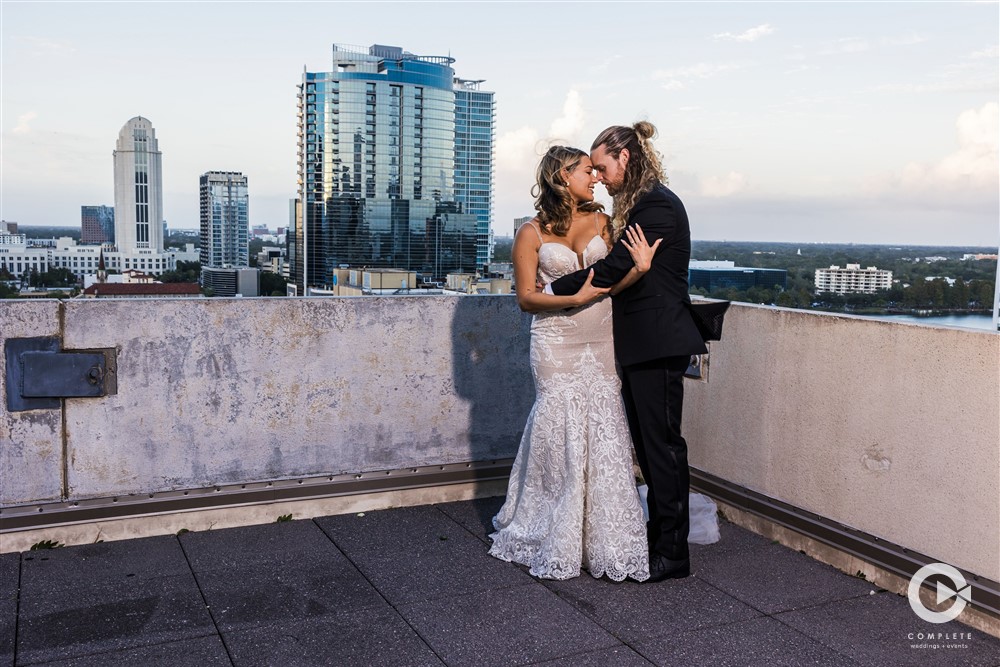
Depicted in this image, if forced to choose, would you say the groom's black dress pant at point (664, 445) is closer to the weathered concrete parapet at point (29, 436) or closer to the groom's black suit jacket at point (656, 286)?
→ the groom's black suit jacket at point (656, 286)

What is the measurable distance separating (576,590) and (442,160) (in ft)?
509

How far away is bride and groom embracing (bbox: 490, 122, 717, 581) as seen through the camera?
162 inches

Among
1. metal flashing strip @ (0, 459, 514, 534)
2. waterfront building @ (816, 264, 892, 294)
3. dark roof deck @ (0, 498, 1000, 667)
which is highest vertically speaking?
waterfront building @ (816, 264, 892, 294)

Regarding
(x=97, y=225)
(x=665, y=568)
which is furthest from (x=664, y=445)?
(x=97, y=225)

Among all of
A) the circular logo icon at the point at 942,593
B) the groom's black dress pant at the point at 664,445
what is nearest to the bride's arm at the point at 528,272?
the groom's black dress pant at the point at 664,445

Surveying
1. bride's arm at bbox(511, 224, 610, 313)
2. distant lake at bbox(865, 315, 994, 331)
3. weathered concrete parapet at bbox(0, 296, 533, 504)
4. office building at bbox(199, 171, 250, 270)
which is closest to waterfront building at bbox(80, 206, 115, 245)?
office building at bbox(199, 171, 250, 270)

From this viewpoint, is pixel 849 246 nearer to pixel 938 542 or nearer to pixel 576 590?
pixel 938 542

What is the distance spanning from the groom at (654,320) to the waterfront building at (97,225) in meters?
56.4

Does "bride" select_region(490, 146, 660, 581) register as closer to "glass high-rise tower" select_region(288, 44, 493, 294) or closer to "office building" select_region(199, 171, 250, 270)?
"office building" select_region(199, 171, 250, 270)

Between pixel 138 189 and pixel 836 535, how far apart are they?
108659 millimetres

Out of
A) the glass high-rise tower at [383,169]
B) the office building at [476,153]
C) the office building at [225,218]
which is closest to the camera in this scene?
the office building at [225,218]

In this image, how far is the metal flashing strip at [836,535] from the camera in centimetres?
369

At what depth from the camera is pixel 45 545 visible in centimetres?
445

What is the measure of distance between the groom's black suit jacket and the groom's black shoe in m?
0.95
